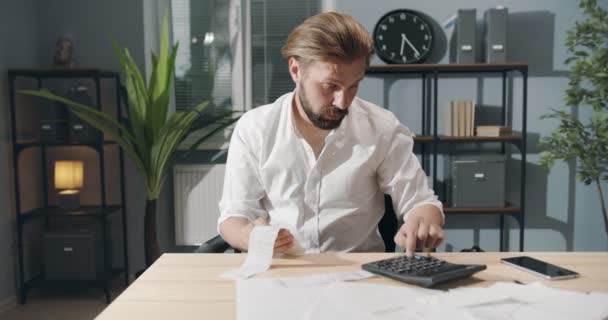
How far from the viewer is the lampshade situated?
3.19 meters

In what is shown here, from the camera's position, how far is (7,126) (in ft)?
10.2

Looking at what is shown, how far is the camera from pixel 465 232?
3.50m

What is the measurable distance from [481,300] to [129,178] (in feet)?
9.64

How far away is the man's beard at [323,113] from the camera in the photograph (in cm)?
158

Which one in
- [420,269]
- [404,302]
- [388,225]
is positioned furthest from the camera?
[388,225]

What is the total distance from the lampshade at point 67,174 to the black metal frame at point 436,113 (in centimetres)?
179

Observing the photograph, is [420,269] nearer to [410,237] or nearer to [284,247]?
[410,237]

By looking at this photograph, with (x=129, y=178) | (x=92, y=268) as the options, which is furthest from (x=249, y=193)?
(x=129, y=178)

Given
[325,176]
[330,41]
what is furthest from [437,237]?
[330,41]

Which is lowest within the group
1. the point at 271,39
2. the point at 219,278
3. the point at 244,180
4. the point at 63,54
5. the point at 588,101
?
the point at 219,278

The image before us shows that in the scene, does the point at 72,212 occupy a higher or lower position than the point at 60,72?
lower

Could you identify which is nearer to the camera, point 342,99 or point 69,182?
point 342,99

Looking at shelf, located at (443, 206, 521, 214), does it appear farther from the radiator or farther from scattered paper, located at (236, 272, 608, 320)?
scattered paper, located at (236, 272, 608, 320)

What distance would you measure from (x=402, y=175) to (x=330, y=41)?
45 cm
